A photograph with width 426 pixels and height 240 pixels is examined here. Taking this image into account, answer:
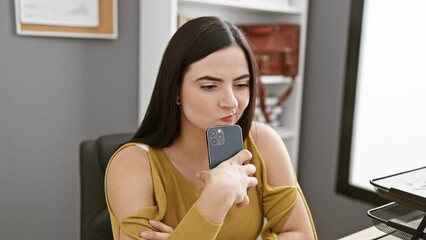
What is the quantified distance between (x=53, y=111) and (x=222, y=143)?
1095 millimetres

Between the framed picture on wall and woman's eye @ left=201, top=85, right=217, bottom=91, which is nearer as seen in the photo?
woman's eye @ left=201, top=85, right=217, bottom=91

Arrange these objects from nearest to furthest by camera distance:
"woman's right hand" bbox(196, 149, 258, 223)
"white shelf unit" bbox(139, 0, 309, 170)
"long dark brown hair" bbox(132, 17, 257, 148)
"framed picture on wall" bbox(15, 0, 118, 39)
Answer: "woman's right hand" bbox(196, 149, 258, 223) < "long dark brown hair" bbox(132, 17, 257, 148) < "framed picture on wall" bbox(15, 0, 118, 39) < "white shelf unit" bbox(139, 0, 309, 170)

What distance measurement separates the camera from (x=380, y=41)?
2123 millimetres

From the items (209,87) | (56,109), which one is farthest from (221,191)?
(56,109)

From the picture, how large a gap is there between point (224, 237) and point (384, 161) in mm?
1325

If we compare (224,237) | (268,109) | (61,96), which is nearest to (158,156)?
(224,237)

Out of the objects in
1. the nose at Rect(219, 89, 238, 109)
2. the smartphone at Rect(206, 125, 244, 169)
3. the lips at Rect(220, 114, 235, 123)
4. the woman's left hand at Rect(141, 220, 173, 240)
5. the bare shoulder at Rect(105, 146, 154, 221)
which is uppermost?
the nose at Rect(219, 89, 238, 109)

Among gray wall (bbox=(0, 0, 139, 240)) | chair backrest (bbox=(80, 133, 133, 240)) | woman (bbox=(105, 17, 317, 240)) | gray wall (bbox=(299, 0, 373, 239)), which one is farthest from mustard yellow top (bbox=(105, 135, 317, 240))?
gray wall (bbox=(299, 0, 373, 239))

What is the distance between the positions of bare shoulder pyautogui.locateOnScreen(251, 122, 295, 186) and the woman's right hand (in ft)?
0.89

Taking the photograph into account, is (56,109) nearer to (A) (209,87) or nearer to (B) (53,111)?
(B) (53,111)

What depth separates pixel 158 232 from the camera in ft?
3.35

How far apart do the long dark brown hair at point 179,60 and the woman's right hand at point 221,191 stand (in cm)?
22

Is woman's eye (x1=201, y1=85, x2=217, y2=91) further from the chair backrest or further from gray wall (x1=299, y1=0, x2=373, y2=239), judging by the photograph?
gray wall (x1=299, y1=0, x2=373, y2=239)

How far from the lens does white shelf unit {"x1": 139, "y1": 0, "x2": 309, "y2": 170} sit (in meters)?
1.90
